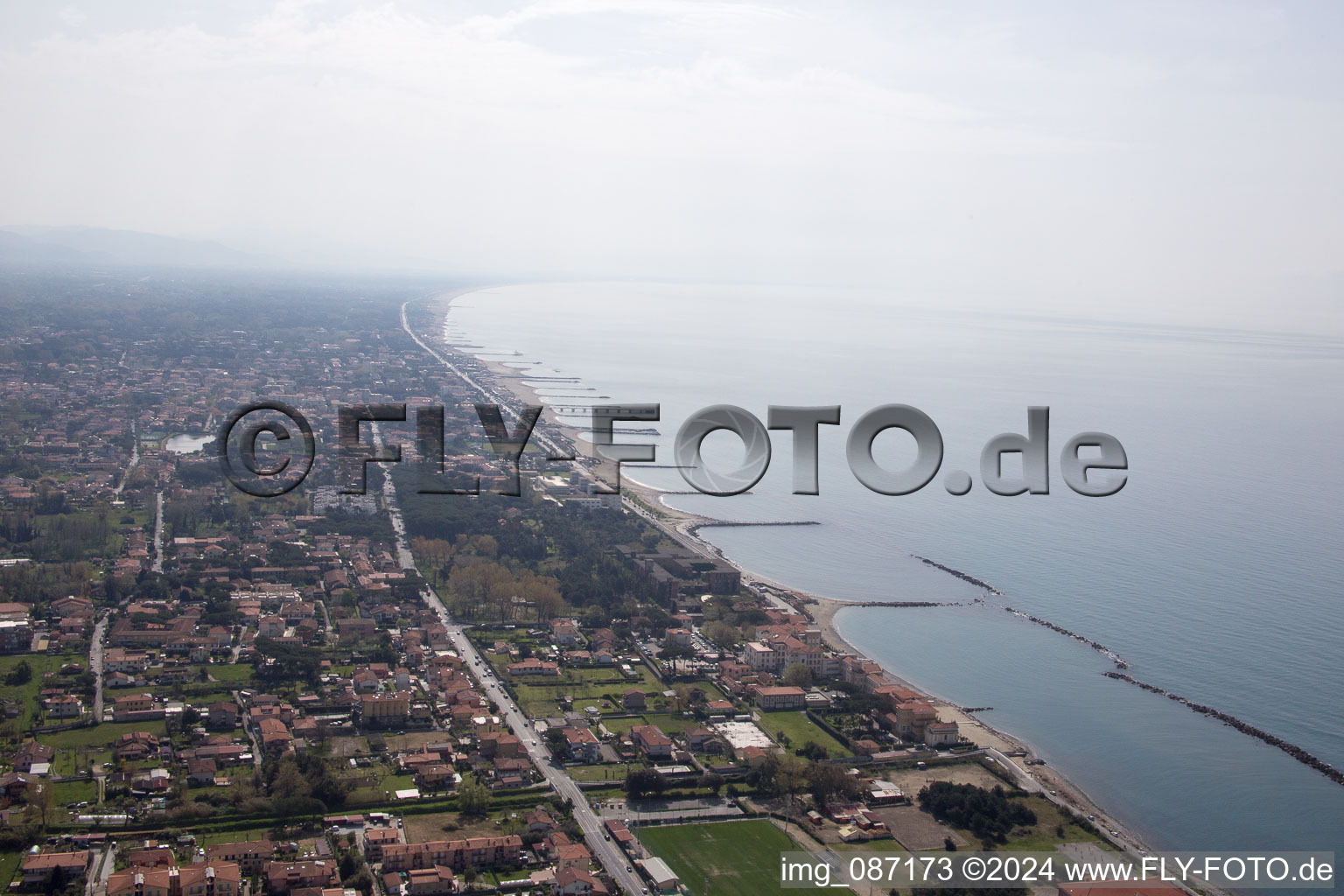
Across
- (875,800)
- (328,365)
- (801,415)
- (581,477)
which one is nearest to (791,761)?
(875,800)

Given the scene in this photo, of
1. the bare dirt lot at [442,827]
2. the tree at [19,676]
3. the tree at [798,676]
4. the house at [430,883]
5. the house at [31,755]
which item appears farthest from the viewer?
the tree at [798,676]

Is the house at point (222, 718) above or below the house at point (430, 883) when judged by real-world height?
above

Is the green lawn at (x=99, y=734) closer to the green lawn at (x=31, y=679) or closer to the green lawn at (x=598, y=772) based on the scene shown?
the green lawn at (x=31, y=679)

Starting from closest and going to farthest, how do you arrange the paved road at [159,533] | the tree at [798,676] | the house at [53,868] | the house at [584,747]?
1. the house at [53,868]
2. the house at [584,747]
3. the tree at [798,676]
4. the paved road at [159,533]

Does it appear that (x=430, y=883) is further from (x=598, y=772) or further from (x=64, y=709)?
(x=64, y=709)

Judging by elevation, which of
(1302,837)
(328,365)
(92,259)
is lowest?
(1302,837)

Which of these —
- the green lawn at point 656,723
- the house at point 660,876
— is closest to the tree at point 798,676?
the green lawn at point 656,723

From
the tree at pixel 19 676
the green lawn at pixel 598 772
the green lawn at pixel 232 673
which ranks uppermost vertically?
the tree at pixel 19 676

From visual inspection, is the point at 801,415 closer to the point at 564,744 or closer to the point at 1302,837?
the point at 564,744
